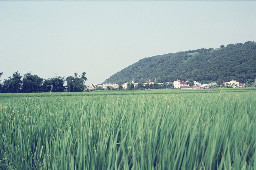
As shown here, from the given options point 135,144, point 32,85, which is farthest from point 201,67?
point 135,144

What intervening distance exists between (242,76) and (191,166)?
95986mm

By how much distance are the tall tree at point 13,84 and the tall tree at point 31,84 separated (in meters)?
1.40

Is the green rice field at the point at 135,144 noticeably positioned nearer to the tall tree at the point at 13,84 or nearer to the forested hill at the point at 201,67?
the tall tree at the point at 13,84

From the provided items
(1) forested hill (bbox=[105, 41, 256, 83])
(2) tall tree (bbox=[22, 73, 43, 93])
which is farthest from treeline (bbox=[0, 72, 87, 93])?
(1) forested hill (bbox=[105, 41, 256, 83])

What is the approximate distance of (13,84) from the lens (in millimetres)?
50219

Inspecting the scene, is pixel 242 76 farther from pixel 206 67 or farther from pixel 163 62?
pixel 163 62

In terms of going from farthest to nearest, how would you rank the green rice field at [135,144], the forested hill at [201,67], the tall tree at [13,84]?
the forested hill at [201,67]
the tall tree at [13,84]
the green rice field at [135,144]

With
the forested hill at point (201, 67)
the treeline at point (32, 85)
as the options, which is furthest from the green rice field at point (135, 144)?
the forested hill at point (201, 67)

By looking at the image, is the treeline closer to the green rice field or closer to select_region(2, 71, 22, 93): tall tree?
select_region(2, 71, 22, 93): tall tree

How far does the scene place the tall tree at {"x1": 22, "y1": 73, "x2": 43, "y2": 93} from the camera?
50.2 metres

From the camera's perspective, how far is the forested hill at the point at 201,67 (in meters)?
93.1

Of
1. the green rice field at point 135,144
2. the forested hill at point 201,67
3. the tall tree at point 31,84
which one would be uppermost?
the forested hill at point 201,67

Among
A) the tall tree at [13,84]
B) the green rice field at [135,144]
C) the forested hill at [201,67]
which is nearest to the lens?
the green rice field at [135,144]

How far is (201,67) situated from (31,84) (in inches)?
3670
